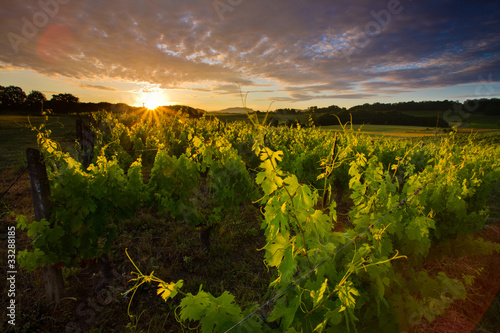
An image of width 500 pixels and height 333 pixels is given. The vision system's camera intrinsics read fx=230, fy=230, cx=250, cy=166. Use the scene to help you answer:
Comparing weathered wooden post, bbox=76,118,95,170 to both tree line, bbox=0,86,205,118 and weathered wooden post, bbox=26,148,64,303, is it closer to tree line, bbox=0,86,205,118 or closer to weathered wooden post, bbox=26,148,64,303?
weathered wooden post, bbox=26,148,64,303

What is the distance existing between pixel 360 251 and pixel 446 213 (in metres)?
3.57

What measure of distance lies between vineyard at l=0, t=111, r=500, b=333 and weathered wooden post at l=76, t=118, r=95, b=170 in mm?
3044

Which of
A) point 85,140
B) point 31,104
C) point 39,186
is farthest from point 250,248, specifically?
point 31,104

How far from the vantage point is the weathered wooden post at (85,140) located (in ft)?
22.7

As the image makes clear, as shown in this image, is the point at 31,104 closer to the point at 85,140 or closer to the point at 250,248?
the point at 85,140

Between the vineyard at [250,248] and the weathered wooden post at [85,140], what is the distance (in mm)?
3044

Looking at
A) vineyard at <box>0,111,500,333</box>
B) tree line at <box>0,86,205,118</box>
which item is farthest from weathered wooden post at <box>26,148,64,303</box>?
tree line at <box>0,86,205,118</box>

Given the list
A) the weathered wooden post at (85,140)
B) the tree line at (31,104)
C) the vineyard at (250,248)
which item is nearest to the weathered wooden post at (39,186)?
the vineyard at (250,248)

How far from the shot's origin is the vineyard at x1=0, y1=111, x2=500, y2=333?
1428 mm

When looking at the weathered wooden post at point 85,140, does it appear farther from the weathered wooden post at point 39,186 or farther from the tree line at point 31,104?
the tree line at point 31,104

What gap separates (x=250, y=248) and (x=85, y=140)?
266 inches

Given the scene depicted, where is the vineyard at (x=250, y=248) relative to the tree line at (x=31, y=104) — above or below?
below

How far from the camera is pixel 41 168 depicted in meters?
3.08

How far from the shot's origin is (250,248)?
497 centimetres
